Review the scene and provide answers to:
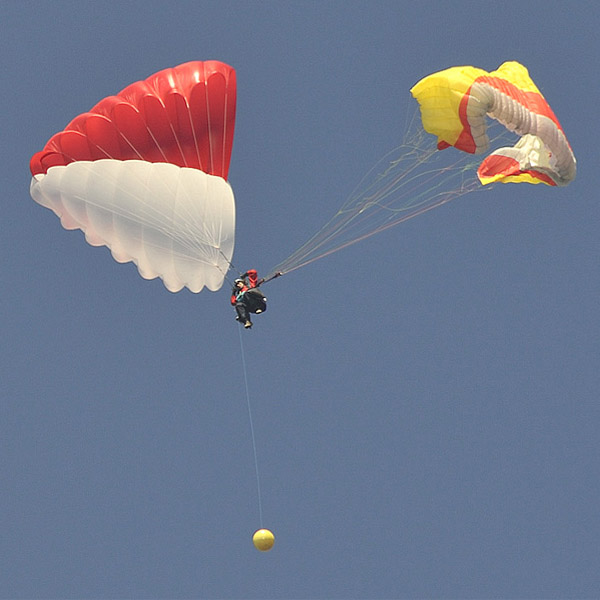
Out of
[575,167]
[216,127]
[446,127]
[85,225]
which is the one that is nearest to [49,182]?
Answer: [85,225]

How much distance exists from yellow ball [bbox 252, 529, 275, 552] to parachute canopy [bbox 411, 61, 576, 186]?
25.1ft

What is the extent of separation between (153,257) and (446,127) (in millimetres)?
6258

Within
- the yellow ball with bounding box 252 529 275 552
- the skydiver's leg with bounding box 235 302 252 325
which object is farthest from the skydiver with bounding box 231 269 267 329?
the yellow ball with bounding box 252 529 275 552

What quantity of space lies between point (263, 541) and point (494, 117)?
8.88 m

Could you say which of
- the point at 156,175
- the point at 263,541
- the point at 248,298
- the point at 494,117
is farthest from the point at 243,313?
the point at 494,117

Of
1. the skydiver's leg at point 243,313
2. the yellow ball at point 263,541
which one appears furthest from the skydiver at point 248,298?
the yellow ball at point 263,541

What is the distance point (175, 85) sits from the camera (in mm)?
33406

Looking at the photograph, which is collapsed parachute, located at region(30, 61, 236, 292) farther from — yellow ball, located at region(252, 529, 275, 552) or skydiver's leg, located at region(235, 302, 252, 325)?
yellow ball, located at region(252, 529, 275, 552)

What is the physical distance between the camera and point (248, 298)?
33125 mm

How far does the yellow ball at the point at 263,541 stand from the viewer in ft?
104

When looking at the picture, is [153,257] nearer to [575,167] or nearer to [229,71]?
[229,71]

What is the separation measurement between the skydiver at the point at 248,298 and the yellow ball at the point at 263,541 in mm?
3977

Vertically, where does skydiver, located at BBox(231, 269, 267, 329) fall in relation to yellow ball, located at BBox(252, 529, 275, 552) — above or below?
above

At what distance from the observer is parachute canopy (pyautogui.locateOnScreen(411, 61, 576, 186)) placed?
3209 centimetres
